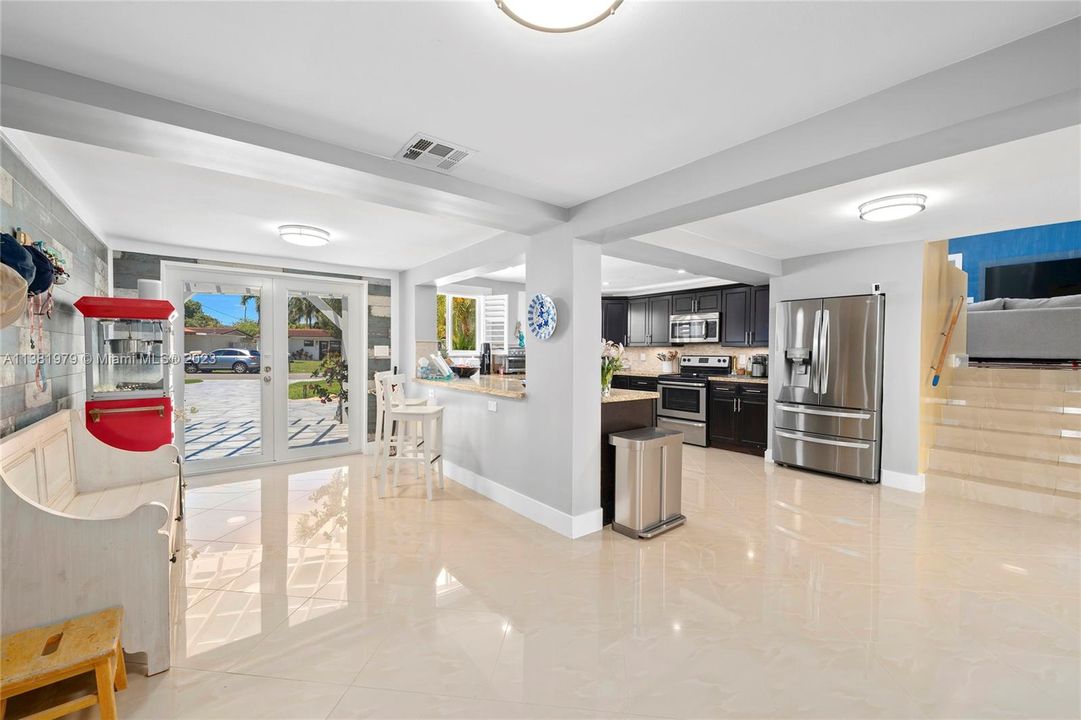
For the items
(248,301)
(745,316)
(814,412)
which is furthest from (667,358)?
(248,301)

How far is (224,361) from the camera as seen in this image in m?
→ 5.08

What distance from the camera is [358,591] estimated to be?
2.56 m

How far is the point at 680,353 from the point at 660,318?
64cm

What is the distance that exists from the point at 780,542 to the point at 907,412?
2361mm

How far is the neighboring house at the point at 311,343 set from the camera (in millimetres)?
5437

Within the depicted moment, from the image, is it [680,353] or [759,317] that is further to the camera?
[680,353]

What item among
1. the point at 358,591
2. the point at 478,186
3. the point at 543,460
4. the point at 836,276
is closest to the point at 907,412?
the point at 836,276

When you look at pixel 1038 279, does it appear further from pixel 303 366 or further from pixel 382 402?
pixel 303 366

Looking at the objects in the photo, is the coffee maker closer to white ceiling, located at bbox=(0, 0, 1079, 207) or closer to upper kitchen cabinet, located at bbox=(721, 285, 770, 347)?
upper kitchen cabinet, located at bbox=(721, 285, 770, 347)

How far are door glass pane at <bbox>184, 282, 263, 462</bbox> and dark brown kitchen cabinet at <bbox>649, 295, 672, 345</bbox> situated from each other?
542cm

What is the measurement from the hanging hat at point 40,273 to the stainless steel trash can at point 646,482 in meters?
3.18

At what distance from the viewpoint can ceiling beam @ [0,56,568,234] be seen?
1708 millimetres

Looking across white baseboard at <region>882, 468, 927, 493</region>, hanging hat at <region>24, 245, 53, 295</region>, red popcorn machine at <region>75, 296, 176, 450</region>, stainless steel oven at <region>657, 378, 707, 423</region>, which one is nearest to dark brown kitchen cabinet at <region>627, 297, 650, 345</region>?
stainless steel oven at <region>657, 378, 707, 423</region>

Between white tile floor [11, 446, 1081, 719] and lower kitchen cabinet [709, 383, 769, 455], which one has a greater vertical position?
lower kitchen cabinet [709, 383, 769, 455]
